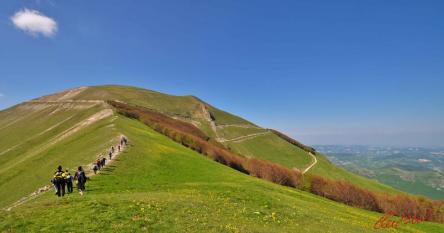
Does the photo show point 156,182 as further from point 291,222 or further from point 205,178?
point 291,222

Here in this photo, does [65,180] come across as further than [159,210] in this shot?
Yes

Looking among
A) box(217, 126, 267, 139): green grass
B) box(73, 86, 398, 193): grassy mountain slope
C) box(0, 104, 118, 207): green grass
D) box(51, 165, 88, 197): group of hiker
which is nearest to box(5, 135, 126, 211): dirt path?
box(0, 104, 118, 207): green grass

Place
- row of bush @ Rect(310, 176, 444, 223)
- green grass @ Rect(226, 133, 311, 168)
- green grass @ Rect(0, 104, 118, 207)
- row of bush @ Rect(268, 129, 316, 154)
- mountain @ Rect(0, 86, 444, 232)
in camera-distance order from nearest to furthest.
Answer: mountain @ Rect(0, 86, 444, 232)
green grass @ Rect(0, 104, 118, 207)
row of bush @ Rect(310, 176, 444, 223)
green grass @ Rect(226, 133, 311, 168)
row of bush @ Rect(268, 129, 316, 154)

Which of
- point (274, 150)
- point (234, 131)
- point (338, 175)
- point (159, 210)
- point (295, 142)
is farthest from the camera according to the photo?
point (295, 142)

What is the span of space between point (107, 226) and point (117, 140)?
140 ft

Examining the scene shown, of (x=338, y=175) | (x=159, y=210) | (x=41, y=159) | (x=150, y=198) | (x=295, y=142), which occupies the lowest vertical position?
(x=159, y=210)

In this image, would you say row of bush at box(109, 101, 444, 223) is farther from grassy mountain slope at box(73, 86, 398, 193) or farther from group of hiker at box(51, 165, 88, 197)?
grassy mountain slope at box(73, 86, 398, 193)

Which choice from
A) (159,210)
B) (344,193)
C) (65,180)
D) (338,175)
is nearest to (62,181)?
(65,180)

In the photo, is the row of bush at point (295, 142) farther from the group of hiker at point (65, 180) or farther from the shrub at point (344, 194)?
the group of hiker at point (65, 180)

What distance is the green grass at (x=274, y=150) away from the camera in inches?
5674

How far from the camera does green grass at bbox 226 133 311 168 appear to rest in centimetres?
14412

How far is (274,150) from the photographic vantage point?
15788 cm

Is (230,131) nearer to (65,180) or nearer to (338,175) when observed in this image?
(338,175)

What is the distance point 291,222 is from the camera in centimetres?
3008
